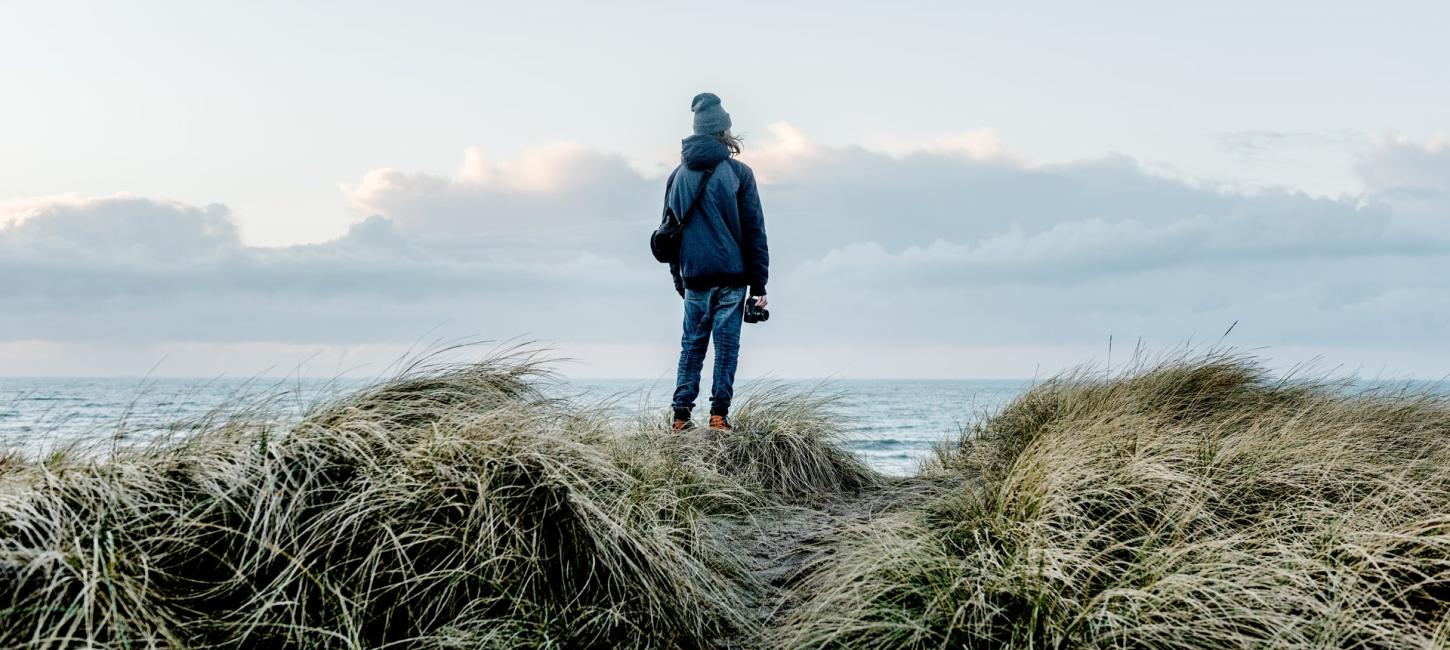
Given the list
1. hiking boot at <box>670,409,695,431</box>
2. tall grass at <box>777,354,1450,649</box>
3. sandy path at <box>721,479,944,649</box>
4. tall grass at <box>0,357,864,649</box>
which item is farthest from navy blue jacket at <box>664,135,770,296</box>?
tall grass at <box>0,357,864,649</box>

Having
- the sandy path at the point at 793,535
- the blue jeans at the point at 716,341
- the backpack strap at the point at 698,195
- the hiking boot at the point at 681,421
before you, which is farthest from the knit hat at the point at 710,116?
the sandy path at the point at 793,535

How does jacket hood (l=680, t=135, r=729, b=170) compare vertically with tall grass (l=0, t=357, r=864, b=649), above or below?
above

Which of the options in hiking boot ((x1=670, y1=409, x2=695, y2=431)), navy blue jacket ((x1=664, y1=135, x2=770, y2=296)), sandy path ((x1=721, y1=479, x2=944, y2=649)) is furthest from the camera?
hiking boot ((x1=670, y1=409, x2=695, y2=431))

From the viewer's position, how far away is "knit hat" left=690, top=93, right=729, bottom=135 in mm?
6637

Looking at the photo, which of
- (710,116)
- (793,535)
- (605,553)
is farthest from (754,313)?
(605,553)

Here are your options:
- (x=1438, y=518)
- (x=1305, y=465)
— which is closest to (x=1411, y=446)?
(x=1305, y=465)

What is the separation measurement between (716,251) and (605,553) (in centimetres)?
354

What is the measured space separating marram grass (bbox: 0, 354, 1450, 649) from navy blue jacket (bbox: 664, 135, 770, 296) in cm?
240

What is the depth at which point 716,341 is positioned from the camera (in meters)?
6.64

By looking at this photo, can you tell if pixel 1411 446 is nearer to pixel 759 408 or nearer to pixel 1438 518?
pixel 1438 518

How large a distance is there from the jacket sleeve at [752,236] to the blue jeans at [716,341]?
16 cm

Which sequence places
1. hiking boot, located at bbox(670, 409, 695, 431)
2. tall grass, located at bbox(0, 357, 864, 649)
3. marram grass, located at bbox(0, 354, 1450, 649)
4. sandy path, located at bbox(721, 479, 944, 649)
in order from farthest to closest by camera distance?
hiking boot, located at bbox(670, 409, 695, 431) < sandy path, located at bbox(721, 479, 944, 649) < marram grass, located at bbox(0, 354, 1450, 649) < tall grass, located at bbox(0, 357, 864, 649)

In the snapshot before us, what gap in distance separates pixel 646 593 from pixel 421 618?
728 mm

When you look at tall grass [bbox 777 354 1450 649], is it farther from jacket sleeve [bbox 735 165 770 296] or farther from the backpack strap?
the backpack strap
